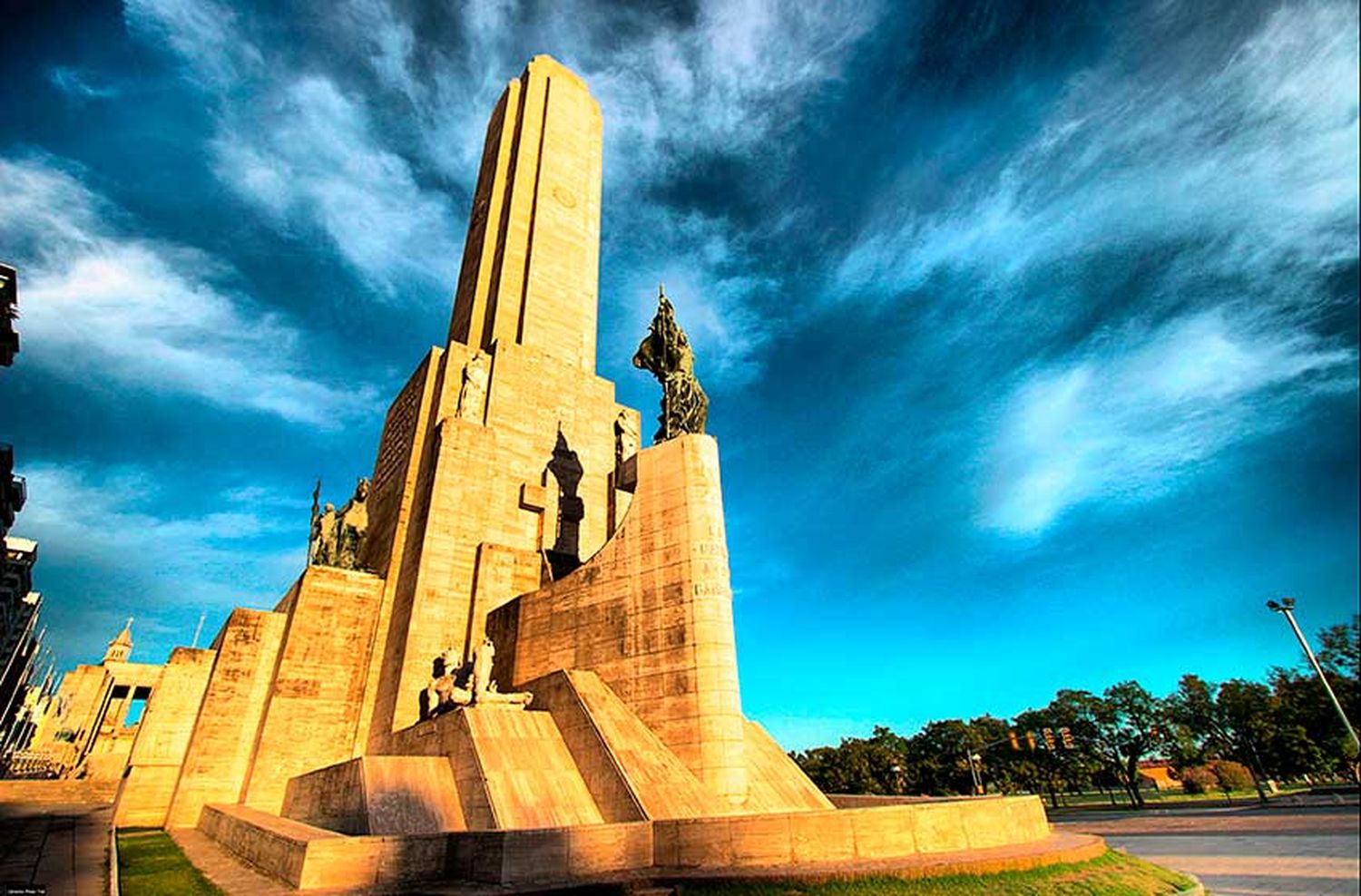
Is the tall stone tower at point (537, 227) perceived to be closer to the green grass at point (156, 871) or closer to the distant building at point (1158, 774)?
the green grass at point (156, 871)

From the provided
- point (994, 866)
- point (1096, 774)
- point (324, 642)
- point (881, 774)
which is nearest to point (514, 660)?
point (324, 642)

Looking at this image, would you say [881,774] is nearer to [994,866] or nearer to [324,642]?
[324,642]

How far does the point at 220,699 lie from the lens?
65.4 feet

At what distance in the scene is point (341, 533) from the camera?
24781 millimetres

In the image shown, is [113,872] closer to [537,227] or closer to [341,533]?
[341,533]

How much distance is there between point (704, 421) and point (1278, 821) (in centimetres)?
2192

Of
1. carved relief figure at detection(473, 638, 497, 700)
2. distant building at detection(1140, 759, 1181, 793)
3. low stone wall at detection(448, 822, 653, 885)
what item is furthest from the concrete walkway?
distant building at detection(1140, 759, 1181, 793)

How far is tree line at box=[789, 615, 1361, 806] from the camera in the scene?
37.8 m

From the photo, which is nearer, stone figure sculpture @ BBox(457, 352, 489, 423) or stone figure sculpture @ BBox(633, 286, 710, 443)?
stone figure sculpture @ BBox(633, 286, 710, 443)

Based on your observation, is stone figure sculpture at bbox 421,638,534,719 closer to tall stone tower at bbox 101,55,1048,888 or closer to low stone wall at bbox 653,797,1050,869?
tall stone tower at bbox 101,55,1048,888

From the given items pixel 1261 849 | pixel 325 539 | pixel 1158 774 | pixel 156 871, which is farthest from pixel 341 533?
A: pixel 1158 774

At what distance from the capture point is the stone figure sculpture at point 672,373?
16.4 m

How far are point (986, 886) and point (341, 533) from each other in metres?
23.5

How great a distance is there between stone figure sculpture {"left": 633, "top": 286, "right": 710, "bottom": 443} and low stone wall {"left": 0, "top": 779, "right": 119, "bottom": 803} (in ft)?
85.9
